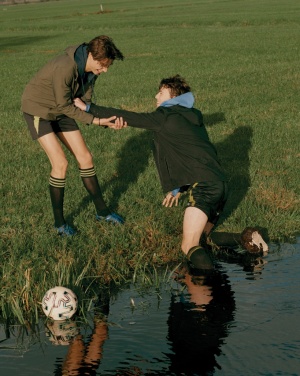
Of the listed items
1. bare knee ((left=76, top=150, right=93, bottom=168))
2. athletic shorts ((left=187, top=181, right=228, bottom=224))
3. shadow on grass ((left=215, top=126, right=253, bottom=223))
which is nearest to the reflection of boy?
athletic shorts ((left=187, top=181, right=228, bottom=224))

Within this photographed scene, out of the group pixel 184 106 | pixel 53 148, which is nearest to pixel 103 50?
pixel 184 106

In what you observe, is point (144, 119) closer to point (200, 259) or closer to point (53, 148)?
point (53, 148)

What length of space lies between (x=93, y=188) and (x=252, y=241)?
2.13 meters

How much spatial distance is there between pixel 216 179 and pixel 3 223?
267cm

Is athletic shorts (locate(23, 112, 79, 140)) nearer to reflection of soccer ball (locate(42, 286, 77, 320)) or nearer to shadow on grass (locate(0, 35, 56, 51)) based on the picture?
reflection of soccer ball (locate(42, 286, 77, 320))

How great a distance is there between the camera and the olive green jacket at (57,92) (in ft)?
31.6

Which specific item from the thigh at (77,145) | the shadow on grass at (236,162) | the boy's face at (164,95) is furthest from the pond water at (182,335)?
the shadow on grass at (236,162)

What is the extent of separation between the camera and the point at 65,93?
31.7 ft

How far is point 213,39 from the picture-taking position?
139 feet

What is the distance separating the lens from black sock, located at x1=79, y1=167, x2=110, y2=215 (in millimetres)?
10422

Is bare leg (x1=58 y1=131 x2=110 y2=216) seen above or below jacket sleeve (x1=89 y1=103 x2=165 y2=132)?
below

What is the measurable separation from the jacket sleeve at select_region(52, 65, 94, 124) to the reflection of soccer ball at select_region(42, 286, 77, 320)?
107 inches

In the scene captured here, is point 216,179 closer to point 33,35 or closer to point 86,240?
point 86,240

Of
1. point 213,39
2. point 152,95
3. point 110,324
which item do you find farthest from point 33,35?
point 110,324
